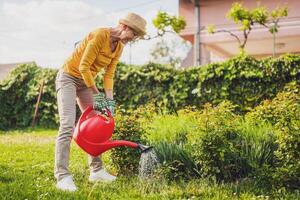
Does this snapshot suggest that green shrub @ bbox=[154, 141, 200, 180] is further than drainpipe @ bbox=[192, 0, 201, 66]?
No

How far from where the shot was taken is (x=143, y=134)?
523 cm

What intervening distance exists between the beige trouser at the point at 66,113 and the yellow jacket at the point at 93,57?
0.31 feet

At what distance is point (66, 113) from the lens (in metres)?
4.34

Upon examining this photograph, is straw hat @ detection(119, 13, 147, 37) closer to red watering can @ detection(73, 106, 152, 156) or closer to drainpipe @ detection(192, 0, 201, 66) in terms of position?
red watering can @ detection(73, 106, 152, 156)

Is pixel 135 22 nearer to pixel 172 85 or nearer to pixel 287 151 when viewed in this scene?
pixel 287 151

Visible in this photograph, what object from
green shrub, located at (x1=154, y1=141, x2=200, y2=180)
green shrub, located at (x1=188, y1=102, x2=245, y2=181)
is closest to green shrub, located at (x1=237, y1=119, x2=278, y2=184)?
green shrub, located at (x1=188, y1=102, x2=245, y2=181)

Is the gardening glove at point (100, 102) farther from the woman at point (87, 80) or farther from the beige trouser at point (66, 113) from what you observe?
the beige trouser at point (66, 113)

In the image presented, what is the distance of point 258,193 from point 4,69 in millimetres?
26330

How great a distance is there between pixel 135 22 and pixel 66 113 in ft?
3.26

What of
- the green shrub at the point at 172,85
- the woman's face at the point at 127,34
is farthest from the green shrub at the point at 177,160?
the green shrub at the point at 172,85

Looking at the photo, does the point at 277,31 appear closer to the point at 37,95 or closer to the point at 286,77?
the point at 286,77

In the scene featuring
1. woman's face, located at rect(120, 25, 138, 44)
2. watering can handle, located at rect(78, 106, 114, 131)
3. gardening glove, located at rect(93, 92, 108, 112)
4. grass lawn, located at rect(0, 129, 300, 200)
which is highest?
woman's face, located at rect(120, 25, 138, 44)

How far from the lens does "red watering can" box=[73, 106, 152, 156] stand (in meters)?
4.23

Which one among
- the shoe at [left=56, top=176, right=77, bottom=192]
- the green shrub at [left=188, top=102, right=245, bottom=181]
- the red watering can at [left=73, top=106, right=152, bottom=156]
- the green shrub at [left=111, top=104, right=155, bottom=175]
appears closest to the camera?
the shoe at [left=56, top=176, right=77, bottom=192]
